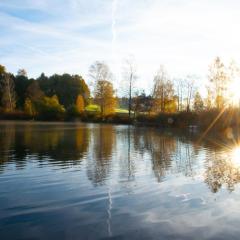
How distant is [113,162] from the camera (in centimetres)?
2464

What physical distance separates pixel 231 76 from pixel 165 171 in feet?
180

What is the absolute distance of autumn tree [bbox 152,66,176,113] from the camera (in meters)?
90.8

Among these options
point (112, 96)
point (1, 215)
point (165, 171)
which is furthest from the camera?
point (112, 96)

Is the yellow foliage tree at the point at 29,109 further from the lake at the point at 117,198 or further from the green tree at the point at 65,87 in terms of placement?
the lake at the point at 117,198

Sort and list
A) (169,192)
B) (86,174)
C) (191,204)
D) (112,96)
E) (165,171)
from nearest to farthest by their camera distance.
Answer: (191,204) < (169,192) < (86,174) < (165,171) < (112,96)

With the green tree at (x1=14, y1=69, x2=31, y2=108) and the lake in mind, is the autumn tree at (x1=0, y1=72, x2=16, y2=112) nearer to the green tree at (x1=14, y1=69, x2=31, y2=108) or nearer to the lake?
the green tree at (x1=14, y1=69, x2=31, y2=108)

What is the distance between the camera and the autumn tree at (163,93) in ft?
298

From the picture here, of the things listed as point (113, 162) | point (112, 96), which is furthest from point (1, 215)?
point (112, 96)

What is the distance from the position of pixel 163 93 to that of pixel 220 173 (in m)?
70.6

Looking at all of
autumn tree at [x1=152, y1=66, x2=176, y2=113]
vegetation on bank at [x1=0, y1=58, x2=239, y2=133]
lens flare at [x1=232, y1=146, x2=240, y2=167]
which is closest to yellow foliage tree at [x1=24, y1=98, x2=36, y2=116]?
vegetation on bank at [x1=0, y1=58, x2=239, y2=133]

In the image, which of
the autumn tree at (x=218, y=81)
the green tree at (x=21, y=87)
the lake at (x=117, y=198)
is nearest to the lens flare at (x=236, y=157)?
the lake at (x=117, y=198)

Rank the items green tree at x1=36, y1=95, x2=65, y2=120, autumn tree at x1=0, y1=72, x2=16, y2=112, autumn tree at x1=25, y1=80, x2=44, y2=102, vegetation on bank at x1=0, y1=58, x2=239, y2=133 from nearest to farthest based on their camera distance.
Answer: vegetation on bank at x1=0, y1=58, x2=239, y2=133
green tree at x1=36, y1=95, x2=65, y2=120
autumn tree at x1=0, y1=72, x2=16, y2=112
autumn tree at x1=25, y1=80, x2=44, y2=102

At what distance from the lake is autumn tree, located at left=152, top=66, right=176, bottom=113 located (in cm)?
6500

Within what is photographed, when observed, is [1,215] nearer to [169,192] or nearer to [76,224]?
[76,224]
